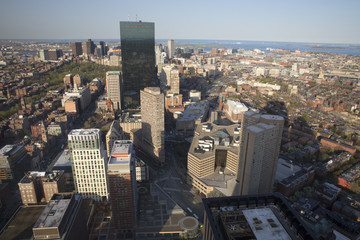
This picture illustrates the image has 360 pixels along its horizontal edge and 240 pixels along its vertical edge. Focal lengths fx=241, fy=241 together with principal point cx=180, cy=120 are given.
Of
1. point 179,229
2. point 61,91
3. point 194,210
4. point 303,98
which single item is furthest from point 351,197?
point 61,91

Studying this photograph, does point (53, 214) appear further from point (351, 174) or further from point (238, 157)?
point (351, 174)

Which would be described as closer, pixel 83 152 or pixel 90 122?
pixel 83 152

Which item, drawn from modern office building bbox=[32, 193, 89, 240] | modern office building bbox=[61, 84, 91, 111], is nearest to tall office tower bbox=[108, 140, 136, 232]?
modern office building bbox=[32, 193, 89, 240]

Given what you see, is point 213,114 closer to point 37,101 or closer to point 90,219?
point 90,219

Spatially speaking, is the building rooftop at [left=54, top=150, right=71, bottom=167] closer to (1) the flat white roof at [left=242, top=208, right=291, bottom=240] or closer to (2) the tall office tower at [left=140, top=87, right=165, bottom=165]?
(2) the tall office tower at [left=140, top=87, right=165, bottom=165]

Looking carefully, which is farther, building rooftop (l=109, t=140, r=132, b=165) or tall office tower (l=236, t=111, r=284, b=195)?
tall office tower (l=236, t=111, r=284, b=195)

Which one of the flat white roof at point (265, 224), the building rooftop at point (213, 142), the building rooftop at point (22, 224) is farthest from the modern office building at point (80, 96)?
the flat white roof at point (265, 224)
